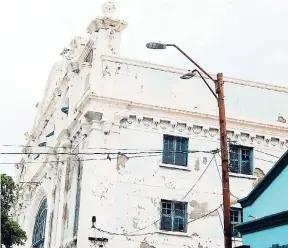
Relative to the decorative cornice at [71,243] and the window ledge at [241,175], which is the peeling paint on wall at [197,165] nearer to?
the window ledge at [241,175]

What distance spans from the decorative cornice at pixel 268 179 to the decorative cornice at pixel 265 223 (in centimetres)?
69

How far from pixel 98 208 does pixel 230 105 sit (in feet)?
25.5

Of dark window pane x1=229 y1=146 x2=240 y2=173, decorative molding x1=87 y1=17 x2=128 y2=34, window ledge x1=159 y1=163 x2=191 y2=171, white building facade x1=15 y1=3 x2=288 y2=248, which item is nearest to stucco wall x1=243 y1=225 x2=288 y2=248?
white building facade x1=15 y1=3 x2=288 y2=248

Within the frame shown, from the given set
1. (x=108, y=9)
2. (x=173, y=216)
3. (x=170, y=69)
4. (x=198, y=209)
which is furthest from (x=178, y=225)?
(x=108, y=9)

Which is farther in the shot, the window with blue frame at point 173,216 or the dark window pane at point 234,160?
the dark window pane at point 234,160

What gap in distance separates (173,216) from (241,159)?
13.2 ft

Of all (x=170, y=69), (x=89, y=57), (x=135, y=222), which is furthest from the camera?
(x=89, y=57)

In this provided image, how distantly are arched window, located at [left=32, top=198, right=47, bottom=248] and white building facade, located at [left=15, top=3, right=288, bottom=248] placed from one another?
15.9ft

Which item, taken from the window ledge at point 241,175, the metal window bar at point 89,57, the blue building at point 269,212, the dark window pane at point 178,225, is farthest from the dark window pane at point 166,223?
the metal window bar at point 89,57

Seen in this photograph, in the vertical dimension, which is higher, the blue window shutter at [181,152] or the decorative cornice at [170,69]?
the decorative cornice at [170,69]

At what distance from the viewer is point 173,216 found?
23.3m

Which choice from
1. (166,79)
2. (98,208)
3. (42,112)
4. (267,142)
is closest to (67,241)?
(98,208)

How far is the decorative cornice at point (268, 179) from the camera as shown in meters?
14.7

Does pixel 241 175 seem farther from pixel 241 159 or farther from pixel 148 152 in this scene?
pixel 148 152
